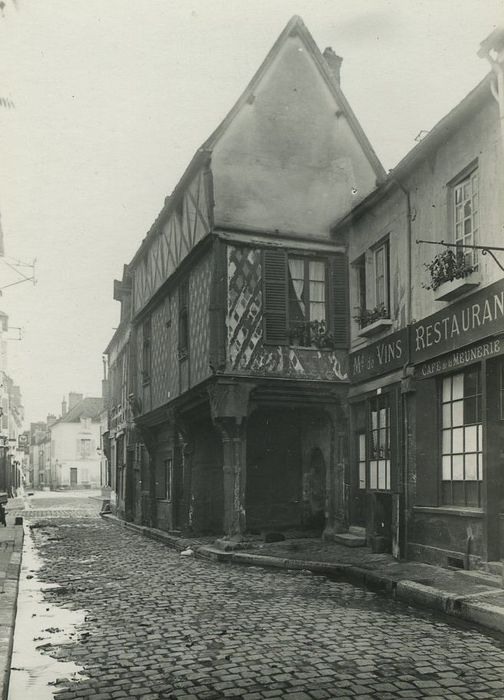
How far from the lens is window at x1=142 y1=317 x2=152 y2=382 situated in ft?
69.4

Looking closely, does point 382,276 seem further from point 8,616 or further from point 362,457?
point 8,616

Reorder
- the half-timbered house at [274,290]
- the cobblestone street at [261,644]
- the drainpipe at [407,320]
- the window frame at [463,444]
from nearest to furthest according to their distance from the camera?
the cobblestone street at [261,644] < the window frame at [463,444] < the drainpipe at [407,320] < the half-timbered house at [274,290]

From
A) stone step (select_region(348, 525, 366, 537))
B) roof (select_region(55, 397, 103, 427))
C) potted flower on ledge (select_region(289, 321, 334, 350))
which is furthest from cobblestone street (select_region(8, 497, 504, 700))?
roof (select_region(55, 397, 103, 427))

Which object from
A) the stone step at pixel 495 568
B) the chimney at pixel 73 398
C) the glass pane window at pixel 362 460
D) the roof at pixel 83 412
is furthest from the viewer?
the chimney at pixel 73 398

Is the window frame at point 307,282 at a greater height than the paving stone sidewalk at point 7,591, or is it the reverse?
the window frame at point 307,282

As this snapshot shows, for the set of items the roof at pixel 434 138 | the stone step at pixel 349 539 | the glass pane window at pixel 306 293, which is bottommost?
the stone step at pixel 349 539

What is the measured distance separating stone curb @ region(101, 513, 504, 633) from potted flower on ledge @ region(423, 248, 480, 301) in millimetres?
3714

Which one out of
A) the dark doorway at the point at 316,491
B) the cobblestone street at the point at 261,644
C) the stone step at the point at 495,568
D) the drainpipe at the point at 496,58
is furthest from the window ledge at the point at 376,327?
the stone step at the point at 495,568

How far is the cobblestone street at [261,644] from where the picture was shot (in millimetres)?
4988

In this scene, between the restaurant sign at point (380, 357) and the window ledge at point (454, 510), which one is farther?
the restaurant sign at point (380, 357)

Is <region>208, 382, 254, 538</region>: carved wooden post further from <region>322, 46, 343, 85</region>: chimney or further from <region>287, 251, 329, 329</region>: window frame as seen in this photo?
<region>322, 46, 343, 85</region>: chimney

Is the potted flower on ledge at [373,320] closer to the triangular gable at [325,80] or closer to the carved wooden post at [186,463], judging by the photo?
the triangular gable at [325,80]

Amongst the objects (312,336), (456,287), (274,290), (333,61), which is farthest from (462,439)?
(333,61)

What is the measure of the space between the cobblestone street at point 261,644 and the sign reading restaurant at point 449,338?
333cm
